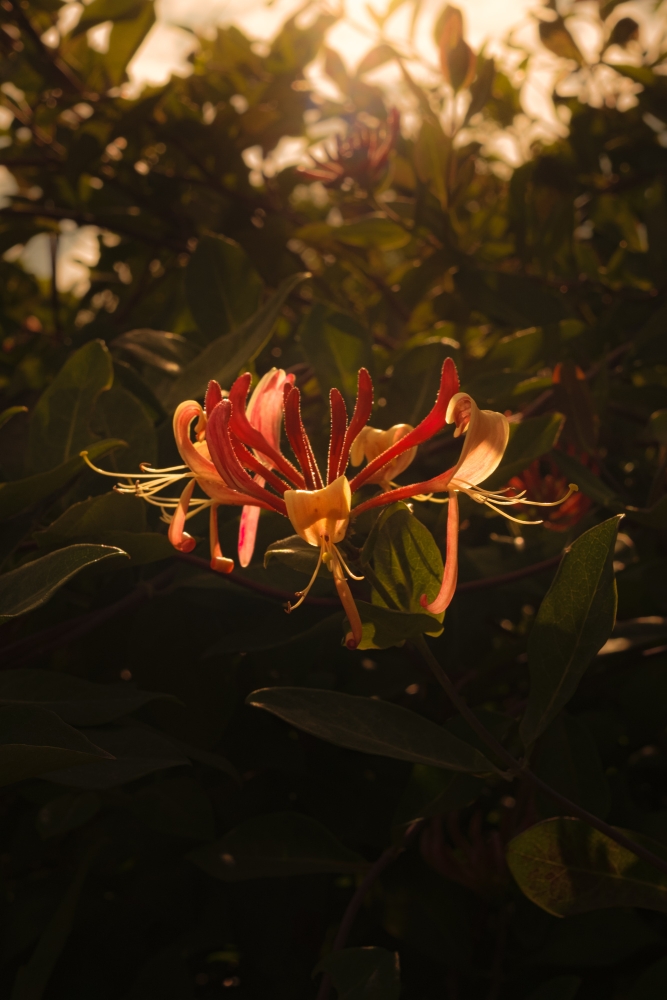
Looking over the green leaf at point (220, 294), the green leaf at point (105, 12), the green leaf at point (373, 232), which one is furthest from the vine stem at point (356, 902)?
the green leaf at point (105, 12)

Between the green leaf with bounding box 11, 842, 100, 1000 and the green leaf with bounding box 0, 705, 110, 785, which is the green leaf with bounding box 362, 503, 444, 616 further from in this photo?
the green leaf with bounding box 11, 842, 100, 1000

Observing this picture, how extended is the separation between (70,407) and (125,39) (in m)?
0.84

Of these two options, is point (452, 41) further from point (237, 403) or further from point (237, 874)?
point (237, 874)

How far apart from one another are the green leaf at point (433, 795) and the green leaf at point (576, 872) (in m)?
0.08

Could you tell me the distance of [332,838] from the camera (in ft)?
2.36

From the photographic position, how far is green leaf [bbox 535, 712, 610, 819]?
2.42 feet

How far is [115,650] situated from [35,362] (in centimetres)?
56

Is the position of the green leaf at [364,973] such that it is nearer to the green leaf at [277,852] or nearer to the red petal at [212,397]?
the green leaf at [277,852]

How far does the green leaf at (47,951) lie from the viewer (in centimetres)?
67

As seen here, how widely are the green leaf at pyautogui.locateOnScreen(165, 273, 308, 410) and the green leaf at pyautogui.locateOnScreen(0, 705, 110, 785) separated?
34cm

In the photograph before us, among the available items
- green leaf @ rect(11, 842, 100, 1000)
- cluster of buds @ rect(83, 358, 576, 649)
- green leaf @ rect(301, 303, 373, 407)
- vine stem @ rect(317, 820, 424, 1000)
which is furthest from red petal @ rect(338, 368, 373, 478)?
green leaf @ rect(11, 842, 100, 1000)

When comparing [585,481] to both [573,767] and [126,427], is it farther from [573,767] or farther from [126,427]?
[126,427]

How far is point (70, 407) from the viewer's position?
719 mm

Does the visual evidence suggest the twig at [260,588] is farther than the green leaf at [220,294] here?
No
